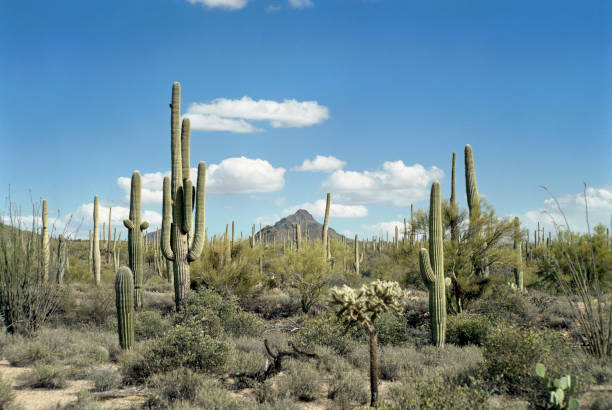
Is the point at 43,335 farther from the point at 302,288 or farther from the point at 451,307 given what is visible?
the point at 451,307

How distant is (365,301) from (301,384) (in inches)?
90.7

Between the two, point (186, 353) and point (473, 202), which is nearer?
point (186, 353)

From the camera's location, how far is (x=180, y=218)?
1516 cm

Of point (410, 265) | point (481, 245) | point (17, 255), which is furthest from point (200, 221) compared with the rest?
point (481, 245)

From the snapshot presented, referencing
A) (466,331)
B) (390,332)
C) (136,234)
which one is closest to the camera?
(390,332)

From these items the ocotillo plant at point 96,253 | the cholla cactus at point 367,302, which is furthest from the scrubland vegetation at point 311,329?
the ocotillo plant at point 96,253

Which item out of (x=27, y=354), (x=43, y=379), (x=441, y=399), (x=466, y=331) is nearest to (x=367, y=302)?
(x=441, y=399)

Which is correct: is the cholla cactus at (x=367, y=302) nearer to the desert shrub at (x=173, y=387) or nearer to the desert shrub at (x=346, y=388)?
the desert shrub at (x=346, y=388)

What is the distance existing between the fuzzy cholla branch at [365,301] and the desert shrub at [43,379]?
212 inches

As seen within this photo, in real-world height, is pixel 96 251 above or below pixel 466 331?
above

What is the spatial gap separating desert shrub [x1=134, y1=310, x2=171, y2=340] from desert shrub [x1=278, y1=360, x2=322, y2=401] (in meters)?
5.31

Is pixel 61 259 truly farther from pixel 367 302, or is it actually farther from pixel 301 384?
pixel 367 302

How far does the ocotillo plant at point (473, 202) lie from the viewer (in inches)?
651

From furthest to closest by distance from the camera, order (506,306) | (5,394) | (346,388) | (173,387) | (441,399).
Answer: (506,306), (346,388), (173,387), (5,394), (441,399)
